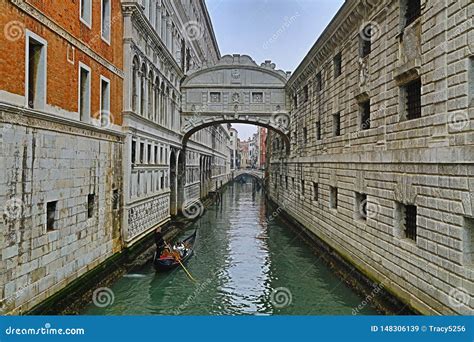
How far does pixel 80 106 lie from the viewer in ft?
29.1

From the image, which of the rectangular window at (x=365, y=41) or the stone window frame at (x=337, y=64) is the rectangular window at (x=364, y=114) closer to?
the rectangular window at (x=365, y=41)

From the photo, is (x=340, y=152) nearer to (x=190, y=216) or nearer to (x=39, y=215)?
(x=39, y=215)

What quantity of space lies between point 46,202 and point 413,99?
21.3 ft

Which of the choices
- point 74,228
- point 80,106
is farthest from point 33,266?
point 80,106

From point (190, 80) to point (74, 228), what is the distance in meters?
12.9

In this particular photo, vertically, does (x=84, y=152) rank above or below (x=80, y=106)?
below

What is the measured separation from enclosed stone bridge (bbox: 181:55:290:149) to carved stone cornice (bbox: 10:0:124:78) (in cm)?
927

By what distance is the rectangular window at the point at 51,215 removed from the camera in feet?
24.0

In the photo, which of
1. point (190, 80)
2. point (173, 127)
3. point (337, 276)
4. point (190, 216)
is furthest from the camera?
point (190, 216)
